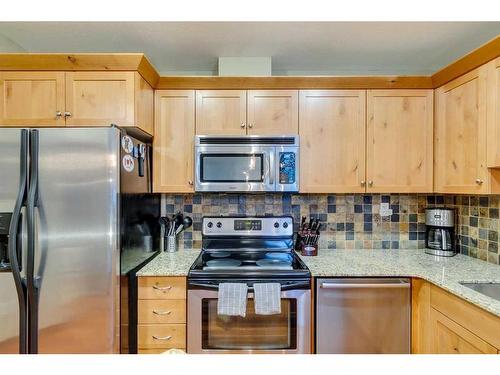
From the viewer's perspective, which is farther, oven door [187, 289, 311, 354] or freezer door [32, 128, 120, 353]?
oven door [187, 289, 311, 354]

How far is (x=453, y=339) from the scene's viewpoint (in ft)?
4.60

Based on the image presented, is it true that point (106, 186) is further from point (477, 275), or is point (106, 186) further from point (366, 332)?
point (477, 275)

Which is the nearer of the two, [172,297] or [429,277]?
[429,277]

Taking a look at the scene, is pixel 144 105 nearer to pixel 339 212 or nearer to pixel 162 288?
pixel 162 288

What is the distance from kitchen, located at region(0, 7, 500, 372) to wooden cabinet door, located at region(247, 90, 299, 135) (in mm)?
11

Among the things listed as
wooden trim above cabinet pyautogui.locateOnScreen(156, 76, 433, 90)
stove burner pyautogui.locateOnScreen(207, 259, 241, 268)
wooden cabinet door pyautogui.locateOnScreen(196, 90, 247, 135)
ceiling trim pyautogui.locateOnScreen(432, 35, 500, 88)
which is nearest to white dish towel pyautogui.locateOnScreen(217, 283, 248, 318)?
stove burner pyautogui.locateOnScreen(207, 259, 241, 268)

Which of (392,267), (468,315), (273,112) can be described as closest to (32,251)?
(273,112)

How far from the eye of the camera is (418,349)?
1.66 metres

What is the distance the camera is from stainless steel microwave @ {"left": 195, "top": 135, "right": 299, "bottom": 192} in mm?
2006

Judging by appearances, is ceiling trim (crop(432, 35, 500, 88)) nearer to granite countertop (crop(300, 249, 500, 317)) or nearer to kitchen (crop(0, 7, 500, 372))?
kitchen (crop(0, 7, 500, 372))

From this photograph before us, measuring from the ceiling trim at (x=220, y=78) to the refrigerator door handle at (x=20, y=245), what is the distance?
53cm

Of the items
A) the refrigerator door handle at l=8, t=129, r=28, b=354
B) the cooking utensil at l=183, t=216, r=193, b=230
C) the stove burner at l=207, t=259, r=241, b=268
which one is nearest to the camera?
the refrigerator door handle at l=8, t=129, r=28, b=354
